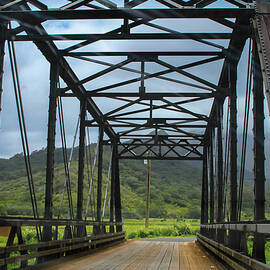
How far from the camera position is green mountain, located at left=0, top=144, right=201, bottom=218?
85.8 meters

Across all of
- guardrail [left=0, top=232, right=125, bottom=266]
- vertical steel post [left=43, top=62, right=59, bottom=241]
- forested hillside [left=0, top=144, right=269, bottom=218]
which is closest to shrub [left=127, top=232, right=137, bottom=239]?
guardrail [left=0, top=232, right=125, bottom=266]

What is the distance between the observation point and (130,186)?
393 ft

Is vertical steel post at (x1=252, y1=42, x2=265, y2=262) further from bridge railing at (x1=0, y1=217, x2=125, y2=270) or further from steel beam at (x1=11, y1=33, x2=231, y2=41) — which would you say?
bridge railing at (x1=0, y1=217, x2=125, y2=270)

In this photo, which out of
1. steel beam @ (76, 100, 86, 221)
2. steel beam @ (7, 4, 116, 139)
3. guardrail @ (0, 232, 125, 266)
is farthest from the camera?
steel beam @ (76, 100, 86, 221)

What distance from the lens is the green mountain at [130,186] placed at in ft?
281

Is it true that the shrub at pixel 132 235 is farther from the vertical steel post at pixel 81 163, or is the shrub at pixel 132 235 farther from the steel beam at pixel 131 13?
the steel beam at pixel 131 13

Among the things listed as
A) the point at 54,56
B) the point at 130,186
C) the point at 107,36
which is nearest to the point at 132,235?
the point at 54,56

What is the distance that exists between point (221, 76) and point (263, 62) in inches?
256

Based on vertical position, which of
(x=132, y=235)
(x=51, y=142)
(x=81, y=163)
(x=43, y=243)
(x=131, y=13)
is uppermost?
(x=131, y=13)

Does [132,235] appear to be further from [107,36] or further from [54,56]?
[107,36]

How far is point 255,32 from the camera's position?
637cm

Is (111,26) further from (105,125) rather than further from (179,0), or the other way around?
(105,125)

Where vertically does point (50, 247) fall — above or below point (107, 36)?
below

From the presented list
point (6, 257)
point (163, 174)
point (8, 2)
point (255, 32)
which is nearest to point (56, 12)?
point (8, 2)
